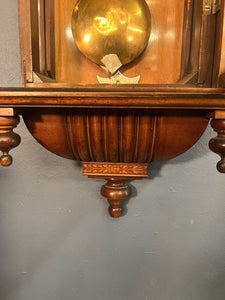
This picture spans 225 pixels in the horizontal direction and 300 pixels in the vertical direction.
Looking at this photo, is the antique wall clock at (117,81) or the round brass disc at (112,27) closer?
the antique wall clock at (117,81)

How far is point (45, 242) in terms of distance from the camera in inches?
28.6

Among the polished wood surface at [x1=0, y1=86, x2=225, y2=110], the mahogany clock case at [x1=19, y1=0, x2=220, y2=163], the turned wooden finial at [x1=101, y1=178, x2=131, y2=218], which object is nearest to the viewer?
the polished wood surface at [x1=0, y1=86, x2=225, y2=110]

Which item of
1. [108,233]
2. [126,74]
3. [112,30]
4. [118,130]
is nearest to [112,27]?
[112,30]

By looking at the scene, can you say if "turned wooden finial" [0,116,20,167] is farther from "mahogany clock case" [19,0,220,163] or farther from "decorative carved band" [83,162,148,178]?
A: "decorative carved band" [83,162,148,178]

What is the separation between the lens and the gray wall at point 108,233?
2.29 ft

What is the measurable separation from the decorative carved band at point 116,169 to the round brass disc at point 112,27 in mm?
256

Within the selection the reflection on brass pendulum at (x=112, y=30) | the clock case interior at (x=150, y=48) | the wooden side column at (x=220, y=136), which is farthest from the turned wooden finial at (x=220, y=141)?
the reflection on brass pendulum at (x=112, y=30)

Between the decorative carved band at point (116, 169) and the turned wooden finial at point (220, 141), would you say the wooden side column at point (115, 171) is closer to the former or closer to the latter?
the decorative carved band at point (116, 169)

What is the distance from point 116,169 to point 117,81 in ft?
0.70

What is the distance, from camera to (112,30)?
594mm

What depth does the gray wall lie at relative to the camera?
2.29ft

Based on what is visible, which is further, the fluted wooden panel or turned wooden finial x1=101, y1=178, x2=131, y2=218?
turned wooden finial x1=101, y1=178, x2=131, y2=218

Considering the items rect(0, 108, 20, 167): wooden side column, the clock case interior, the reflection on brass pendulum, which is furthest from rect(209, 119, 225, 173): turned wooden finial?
rect(0, 108, 20, 167): wooden side column

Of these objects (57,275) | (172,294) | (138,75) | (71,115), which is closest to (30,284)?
(57,275)
